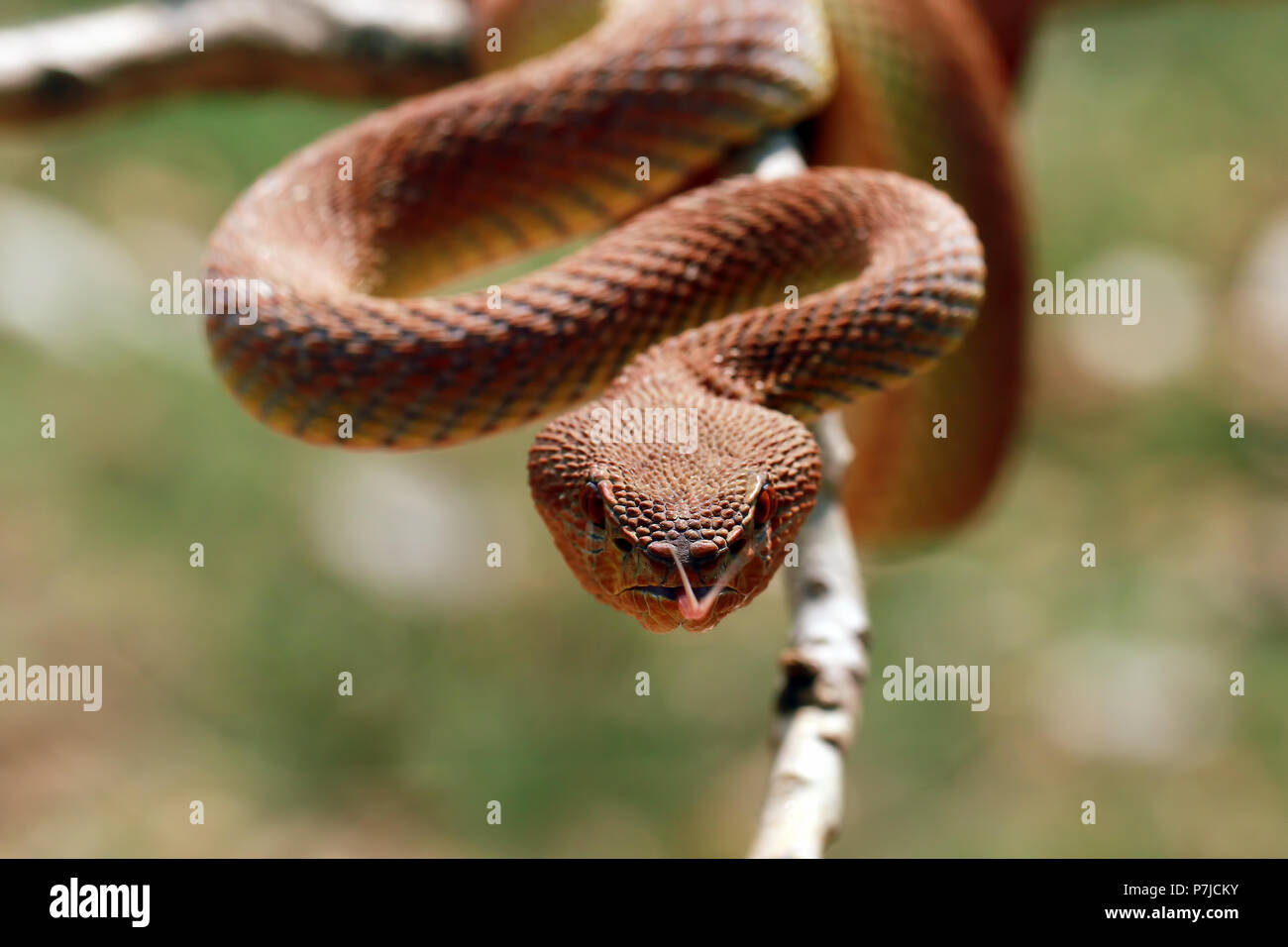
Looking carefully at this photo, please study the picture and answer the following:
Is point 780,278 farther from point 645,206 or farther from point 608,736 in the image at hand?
point 608,736

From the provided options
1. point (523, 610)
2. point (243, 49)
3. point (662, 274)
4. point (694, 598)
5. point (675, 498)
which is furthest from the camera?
point (523, 610)

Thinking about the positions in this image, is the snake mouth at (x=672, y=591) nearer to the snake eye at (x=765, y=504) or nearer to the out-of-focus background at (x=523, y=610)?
the snake eye at (x=765, y=504)

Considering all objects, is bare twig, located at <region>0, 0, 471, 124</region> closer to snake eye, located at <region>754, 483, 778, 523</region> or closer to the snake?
the snake

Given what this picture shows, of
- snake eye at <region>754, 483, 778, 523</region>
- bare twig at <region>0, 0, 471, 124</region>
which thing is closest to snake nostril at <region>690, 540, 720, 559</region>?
snake eye at <region>754, 483, 778, 523</region>

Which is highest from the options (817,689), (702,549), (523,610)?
(523,610)

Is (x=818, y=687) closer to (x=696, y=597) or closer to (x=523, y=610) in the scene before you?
(x=696, y=597)

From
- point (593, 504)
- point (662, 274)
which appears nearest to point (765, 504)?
point (593, 504)

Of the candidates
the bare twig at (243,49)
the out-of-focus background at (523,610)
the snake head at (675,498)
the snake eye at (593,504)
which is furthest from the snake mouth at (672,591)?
the out-of-focus background at (523,610)
